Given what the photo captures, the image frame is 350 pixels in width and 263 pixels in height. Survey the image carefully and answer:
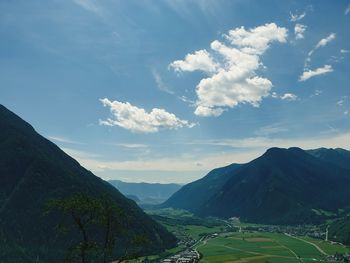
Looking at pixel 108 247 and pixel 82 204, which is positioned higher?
pixel 82 204

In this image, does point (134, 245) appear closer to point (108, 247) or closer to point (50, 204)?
point (108, 247)

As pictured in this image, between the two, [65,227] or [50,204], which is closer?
[50,204]

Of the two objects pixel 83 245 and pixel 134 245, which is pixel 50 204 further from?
pixel 134 245

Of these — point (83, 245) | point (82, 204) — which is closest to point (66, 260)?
point (83, 245)

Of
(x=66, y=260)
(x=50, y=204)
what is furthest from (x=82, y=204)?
(x=66, y=260)

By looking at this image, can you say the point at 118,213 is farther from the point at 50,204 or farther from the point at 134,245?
the point at 50,204

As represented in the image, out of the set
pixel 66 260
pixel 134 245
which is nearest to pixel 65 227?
pixel 66 260

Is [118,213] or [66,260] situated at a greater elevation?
[118,213]
